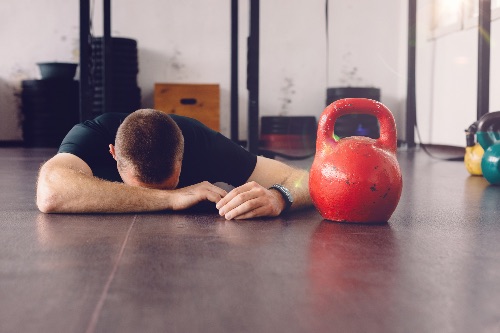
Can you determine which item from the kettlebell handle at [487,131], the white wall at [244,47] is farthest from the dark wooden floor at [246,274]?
the white wall at [244,47]

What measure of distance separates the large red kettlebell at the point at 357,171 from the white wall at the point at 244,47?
14.7 ft

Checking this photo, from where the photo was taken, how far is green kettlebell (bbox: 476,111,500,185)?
2.60 meters

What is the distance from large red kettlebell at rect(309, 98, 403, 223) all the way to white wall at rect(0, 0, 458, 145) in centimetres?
448

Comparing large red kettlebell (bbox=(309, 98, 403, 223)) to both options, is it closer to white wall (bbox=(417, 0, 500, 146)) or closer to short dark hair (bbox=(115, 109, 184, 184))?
short dark hair (bbox=(115, 109, 184, 184))

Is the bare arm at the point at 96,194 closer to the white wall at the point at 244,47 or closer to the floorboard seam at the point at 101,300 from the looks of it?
the floorboard seam at the point at 101,300

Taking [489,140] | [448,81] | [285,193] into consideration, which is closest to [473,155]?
[489,140]

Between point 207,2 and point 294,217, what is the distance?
16.7 feet

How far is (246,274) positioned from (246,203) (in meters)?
0.55

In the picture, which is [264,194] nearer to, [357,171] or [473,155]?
[357,171]

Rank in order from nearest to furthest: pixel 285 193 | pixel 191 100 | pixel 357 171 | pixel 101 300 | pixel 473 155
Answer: pixel 101 300 → pixel 357 171 → pixel 285 193 → pixel 473 155 → pixel 191 100

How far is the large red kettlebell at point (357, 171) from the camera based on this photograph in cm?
140

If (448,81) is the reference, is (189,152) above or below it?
below

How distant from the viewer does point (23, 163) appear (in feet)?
12.1

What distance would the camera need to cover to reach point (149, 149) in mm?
1459
